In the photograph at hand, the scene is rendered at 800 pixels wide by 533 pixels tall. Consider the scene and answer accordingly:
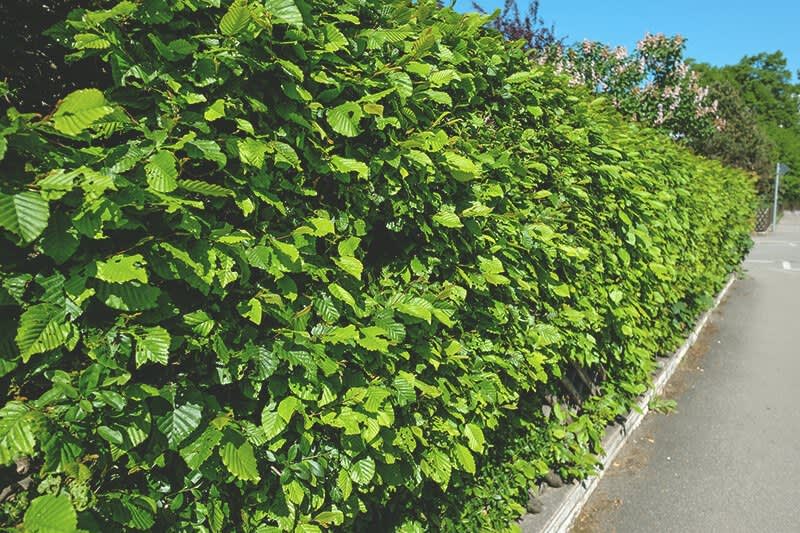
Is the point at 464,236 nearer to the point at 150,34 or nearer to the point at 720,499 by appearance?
the point at 150,34

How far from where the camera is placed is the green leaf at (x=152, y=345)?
1384 mm

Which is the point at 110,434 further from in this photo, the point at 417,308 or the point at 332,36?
the point at 332,36

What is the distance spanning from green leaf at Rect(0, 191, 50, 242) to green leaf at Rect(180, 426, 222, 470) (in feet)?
2.36

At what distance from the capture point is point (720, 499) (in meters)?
3.92

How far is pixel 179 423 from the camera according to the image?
4.98 ft

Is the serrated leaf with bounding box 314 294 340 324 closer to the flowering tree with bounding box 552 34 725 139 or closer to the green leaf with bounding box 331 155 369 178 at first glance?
the green leaf with bounding box 331 155 369 178

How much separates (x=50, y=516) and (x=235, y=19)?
4.45 ft

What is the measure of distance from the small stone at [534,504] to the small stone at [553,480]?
0.18 meters

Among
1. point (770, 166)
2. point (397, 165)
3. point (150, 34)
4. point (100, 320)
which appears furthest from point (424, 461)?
point (770, 166)

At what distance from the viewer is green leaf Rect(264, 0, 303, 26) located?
165cm

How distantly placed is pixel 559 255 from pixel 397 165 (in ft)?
5.83

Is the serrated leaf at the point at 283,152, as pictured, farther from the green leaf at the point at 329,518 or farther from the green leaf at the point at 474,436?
the green leaf at the point at 474,436

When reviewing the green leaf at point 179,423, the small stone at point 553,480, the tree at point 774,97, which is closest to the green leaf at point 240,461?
the green leaf at point 179,423

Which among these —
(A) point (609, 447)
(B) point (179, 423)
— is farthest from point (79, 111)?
(A) point (609, 447)
